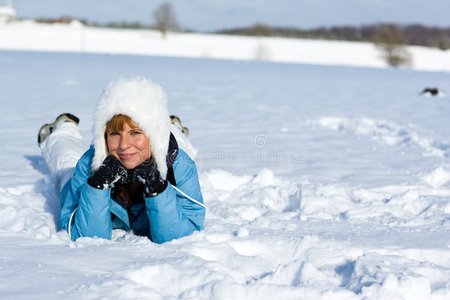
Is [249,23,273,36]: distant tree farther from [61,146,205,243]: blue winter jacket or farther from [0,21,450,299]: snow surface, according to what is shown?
[61,146,205,243]: blue winter jacket

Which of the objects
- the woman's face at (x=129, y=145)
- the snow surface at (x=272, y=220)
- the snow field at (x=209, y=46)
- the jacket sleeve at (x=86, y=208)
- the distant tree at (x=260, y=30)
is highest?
the distant tree at (x=260, y=30)

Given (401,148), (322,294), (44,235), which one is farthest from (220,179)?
(401,148)

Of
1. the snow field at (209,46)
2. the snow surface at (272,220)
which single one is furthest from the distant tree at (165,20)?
the snow surface at (272,220)

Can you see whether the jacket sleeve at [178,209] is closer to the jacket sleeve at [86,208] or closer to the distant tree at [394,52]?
the jacket sleeve at [86,208]

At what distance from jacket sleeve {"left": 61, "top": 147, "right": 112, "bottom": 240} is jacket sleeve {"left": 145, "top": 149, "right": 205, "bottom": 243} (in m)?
0.23

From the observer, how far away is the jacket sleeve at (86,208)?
2498 millimetres

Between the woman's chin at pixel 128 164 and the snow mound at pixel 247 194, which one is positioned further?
the snow mound at pixel 247 194

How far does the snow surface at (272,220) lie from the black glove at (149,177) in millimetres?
291

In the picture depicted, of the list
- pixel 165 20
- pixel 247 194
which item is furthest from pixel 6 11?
pixel 247 194

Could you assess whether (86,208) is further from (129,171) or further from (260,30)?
(260,30)

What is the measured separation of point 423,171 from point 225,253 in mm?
2848

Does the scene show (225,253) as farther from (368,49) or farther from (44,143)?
(368,49)

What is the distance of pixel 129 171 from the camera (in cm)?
251

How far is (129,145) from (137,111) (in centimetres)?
19
